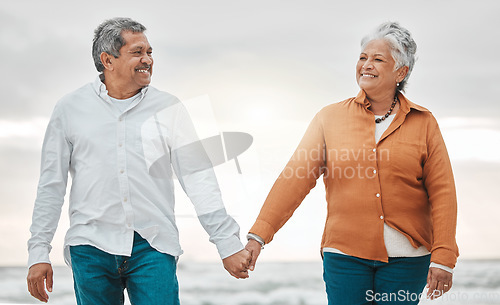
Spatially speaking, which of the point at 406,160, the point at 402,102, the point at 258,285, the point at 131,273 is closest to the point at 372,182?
the point at 406,160

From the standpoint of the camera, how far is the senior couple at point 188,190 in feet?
6.14

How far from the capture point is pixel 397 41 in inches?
78.7

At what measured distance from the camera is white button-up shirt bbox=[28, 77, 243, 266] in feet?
6.15

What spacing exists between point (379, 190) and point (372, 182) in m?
0.03

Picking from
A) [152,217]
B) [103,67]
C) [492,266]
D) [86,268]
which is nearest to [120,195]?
[152,217]

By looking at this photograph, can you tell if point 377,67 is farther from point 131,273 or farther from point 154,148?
point 131,273

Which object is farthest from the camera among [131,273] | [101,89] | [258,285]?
[258,285]

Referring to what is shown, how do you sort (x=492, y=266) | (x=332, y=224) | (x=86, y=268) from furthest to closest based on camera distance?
1. (x=492, y=266)
2. (x=332, y=224)
3. (x=86, y=268)

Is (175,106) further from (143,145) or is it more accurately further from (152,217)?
(152,217)

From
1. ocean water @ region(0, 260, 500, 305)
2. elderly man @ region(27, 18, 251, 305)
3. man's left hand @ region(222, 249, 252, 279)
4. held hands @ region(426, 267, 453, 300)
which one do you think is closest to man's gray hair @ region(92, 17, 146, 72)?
elderly man @ region(27, 18, 251, 305)

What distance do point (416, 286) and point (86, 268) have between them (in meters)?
1.09

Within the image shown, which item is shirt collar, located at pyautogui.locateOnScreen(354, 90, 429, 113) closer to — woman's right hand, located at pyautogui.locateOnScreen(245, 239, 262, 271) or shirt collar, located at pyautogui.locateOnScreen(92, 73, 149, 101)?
woman's right hand, located at pyautogui.locateOnScreen(245, 239, 262, 271)

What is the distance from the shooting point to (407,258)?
1.95 meters

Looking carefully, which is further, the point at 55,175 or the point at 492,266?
the point at 492,266
